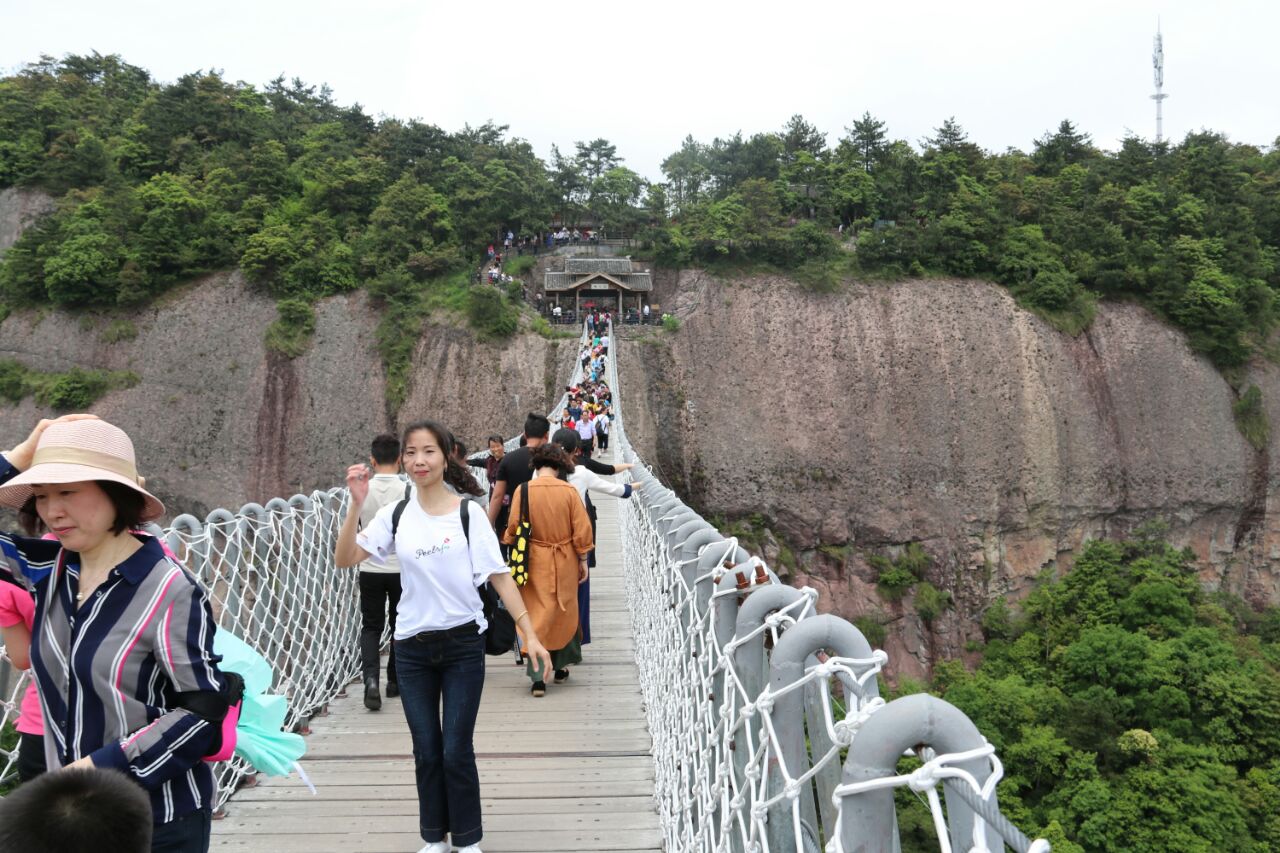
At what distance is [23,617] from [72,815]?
76 centimetres

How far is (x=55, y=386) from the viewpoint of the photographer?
23.2m

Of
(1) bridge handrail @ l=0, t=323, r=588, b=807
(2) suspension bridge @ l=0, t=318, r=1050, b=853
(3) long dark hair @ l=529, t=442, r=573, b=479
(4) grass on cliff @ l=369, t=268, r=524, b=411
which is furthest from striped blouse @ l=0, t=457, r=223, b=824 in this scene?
(4) grass on cliff @ l=369, t=268, r=524, b=411

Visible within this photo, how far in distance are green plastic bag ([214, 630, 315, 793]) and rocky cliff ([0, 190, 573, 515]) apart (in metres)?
22.6

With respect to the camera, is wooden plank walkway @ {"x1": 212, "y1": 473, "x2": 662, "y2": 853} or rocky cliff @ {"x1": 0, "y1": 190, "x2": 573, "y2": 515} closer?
wooden plank walkway @ {"x1": 212, "y1": 473, "x2": 662, "y2": 853}

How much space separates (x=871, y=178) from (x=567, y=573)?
91.8ft

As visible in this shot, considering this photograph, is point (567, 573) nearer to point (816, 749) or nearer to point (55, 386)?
point (816, 749)

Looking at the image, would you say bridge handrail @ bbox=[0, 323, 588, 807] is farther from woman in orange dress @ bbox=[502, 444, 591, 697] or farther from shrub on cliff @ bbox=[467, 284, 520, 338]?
shrub on cliff @ bbox=[467, 284, 520, 338]

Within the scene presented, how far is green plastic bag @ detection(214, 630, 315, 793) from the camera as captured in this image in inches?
74.0

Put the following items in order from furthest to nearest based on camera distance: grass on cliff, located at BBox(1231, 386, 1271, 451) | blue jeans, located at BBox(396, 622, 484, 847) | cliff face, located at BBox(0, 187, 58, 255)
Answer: cliff face, located at BBox(0, 187, 58, 255)
grass on cliff, located at BBox(1231, 386, 1271, 451)
blue jeans, located at BBox(396, 622, 484, 847)

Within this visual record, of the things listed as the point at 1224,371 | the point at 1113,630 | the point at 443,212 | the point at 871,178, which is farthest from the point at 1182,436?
the point at 443,212

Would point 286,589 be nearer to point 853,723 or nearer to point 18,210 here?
point 853,723

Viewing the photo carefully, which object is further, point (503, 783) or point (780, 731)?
point (503, 783)

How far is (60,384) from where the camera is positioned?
75.9ft

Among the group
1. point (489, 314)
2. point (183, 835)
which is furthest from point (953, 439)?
point (183, 835)
